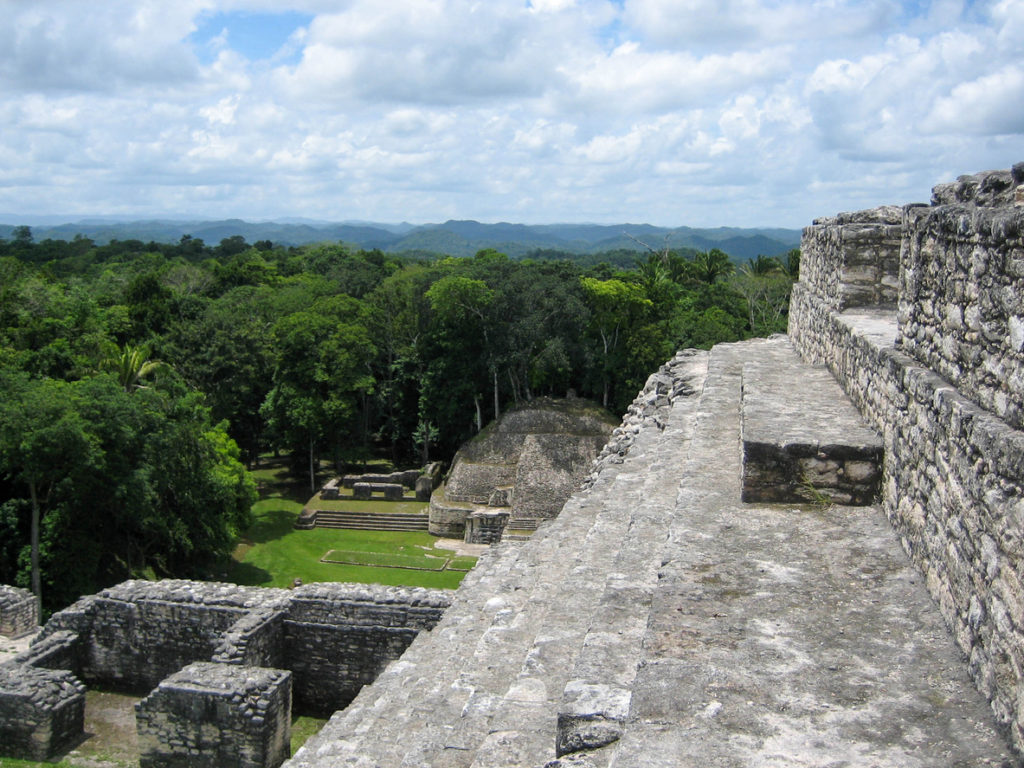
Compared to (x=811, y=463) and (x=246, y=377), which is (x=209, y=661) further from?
(x=246, y=377)

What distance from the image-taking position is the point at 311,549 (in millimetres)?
21672

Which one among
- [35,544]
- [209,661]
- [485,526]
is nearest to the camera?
[209,661]

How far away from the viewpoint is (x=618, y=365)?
29000mm

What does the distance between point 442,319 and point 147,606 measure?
1952cm

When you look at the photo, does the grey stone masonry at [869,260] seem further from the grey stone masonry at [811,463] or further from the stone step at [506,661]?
the grey stone masonry at [811,463]

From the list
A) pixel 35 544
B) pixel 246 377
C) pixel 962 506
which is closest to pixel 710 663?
pixel 962 506

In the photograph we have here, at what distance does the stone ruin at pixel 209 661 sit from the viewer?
28.2 feet

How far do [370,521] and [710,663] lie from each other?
2197 centimetres

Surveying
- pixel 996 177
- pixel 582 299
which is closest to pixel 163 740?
pixel 996 177

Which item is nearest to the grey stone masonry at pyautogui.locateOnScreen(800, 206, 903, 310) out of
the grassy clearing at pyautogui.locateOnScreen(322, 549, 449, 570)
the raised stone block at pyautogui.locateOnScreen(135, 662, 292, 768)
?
the raised stone block at pyautogui.locateOnScreen(135, 662, 292, 768)

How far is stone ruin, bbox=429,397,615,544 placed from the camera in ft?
74.1

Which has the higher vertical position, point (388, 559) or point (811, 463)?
point (811, 463)

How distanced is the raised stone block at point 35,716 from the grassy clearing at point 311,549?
29.4ft

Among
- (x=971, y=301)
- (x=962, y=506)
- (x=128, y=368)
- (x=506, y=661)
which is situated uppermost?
(x=971, y=301)
